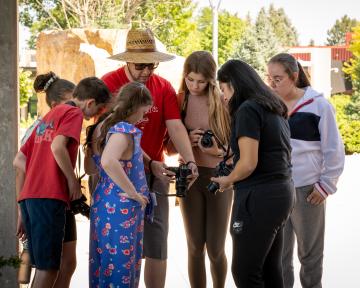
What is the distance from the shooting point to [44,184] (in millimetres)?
4613

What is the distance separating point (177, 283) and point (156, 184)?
5.61 feet

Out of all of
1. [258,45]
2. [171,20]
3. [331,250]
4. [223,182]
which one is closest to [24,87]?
[171,20]

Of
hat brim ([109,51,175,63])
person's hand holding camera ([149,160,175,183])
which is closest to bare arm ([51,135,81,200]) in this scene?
person's hand holding camera ([149,160,175,183])

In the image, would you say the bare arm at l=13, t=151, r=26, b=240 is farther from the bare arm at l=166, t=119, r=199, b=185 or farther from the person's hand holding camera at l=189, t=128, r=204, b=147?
the person's hand holding camera at l=189, t=128, r=204, b=147

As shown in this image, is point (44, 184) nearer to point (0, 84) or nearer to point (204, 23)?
point (0, 84)

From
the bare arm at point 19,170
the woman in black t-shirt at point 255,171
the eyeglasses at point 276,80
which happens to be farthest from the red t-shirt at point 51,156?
the eyeglasses at point 276,80

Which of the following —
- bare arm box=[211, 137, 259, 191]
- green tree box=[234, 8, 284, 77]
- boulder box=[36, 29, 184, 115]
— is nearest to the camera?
bare arm box=[211, 137, 259, 191]

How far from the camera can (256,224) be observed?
424 cm

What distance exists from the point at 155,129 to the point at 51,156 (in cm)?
92

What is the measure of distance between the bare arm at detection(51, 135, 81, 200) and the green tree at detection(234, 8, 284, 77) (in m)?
28.3

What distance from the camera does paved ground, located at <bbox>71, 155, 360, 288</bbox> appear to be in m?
6.84

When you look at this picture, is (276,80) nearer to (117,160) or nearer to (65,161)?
(117,160)

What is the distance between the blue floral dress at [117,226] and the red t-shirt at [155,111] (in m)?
0.60

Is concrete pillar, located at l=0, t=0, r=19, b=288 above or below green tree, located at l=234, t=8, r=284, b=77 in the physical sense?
below
